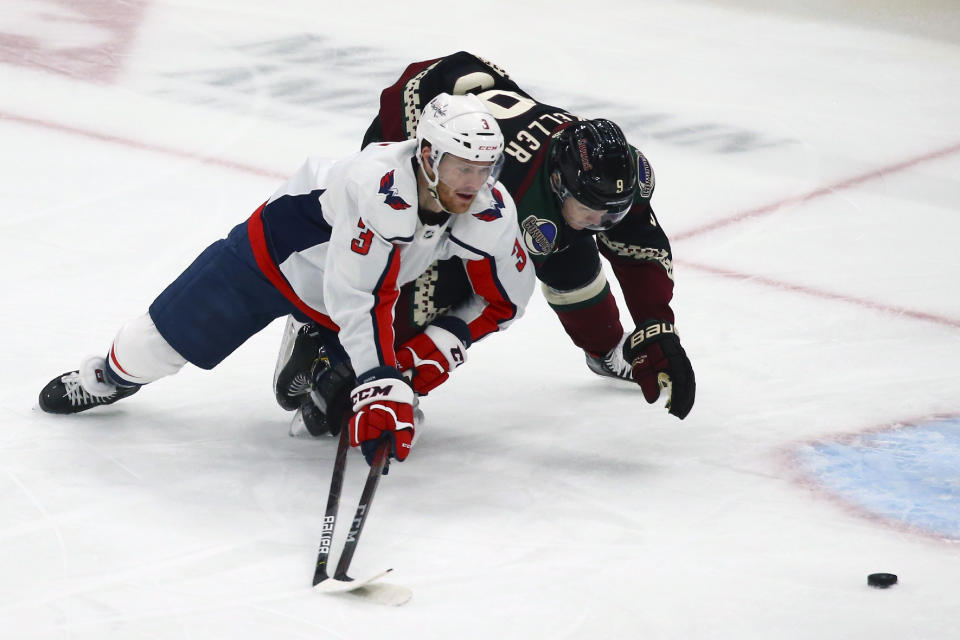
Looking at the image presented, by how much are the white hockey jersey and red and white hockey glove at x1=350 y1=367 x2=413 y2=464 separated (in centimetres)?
8

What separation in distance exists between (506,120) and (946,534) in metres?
1.46

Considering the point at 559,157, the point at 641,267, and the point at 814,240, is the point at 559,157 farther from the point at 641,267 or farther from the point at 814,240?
the point at 814,240

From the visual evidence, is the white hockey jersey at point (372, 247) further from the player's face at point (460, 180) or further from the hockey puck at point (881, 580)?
the hockey puck at point (881, 580)

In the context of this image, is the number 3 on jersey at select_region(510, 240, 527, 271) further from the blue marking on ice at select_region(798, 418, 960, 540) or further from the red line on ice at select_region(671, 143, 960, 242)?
the red line on ice at select_region(671, 143, 960, 242)

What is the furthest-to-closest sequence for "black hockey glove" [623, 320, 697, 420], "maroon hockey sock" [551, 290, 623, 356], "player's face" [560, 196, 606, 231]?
"maroon hockey sock" [551, 290, 623, 356]
"black hockey glove" [623, 320, 697, 420]
"player's face" [560, 196, 606, 231]

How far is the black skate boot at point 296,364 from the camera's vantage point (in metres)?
3.51

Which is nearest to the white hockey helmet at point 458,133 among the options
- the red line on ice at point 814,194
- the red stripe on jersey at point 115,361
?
the red stripe on jersey at point 115,361

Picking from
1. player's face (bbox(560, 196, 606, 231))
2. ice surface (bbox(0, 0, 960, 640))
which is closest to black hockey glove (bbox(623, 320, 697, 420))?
ice surface (bbox(0, 0, 960, 640))

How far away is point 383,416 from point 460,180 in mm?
521

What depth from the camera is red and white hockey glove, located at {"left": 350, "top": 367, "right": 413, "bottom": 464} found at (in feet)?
9.62

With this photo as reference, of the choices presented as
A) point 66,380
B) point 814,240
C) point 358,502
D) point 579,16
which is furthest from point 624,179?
point 579,16

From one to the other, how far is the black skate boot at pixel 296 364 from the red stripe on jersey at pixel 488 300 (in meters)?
0.44

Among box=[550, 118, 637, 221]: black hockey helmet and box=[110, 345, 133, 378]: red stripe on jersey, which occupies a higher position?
box=[550, 118, 637, 221]: black hockey helmet

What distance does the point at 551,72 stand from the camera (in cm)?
684
